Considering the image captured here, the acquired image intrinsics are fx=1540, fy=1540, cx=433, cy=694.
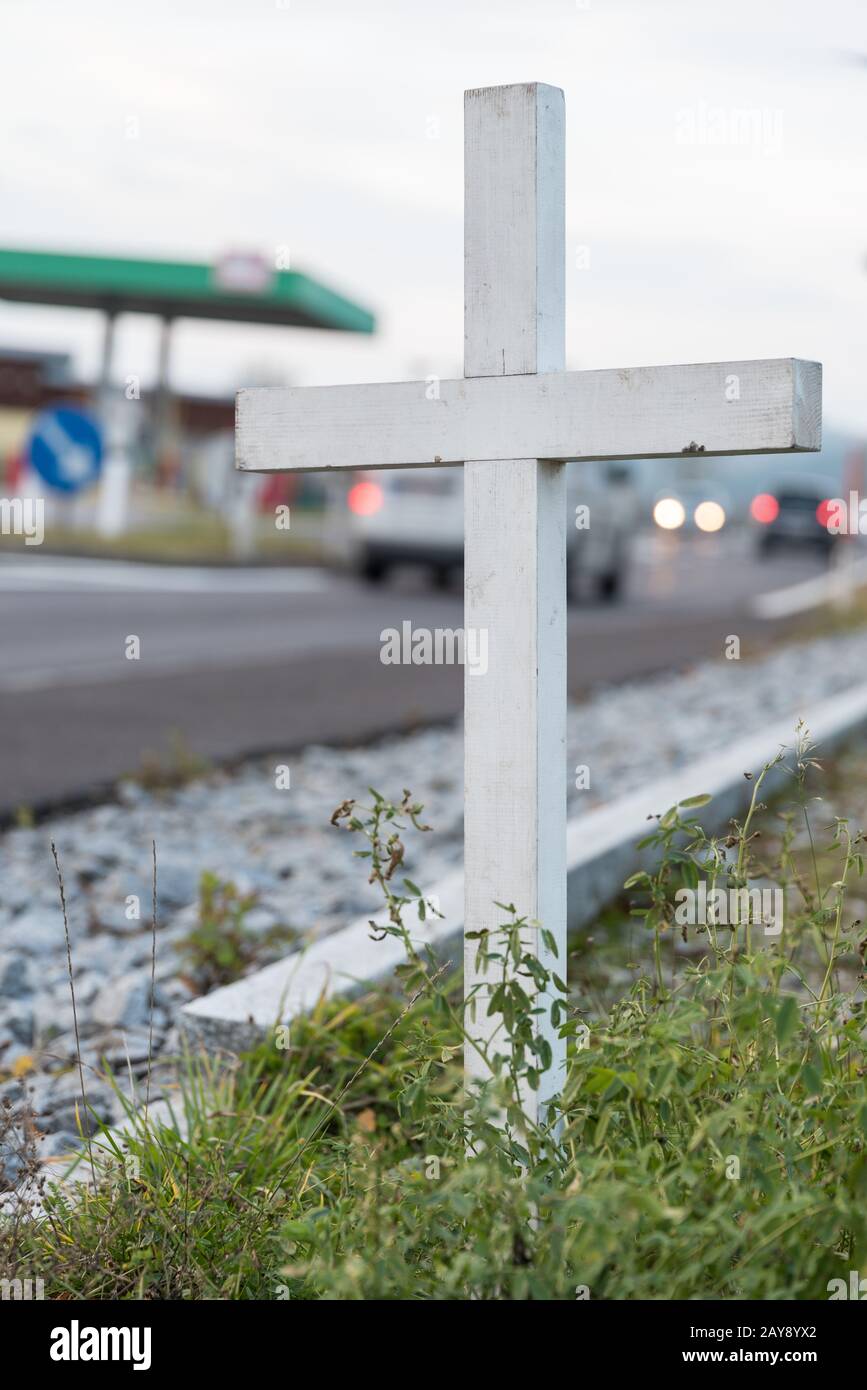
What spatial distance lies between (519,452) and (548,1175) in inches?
41.3

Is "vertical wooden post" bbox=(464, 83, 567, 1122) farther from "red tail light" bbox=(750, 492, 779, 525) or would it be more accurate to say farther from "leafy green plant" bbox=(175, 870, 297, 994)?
"red tail light" bbox=(750, 492, 779, 525)

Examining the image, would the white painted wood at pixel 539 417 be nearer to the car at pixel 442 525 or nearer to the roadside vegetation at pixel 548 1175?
the roadside vegetation at pixel 548 1175

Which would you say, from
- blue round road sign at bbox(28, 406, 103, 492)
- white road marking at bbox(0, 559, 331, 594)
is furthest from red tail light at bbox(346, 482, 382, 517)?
blue round road sign at bbox(28, 406, 103, 492)

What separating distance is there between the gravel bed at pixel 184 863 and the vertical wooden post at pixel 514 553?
82cm

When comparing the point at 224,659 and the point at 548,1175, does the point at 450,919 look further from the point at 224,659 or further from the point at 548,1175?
the point at 224,659

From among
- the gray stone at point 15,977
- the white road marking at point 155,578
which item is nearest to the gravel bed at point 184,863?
the gray stone at point 15,977

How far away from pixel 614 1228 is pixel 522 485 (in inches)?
44.1

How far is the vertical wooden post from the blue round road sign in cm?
1180

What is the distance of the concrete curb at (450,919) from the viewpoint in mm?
3223

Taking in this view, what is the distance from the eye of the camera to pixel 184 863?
5273 mm

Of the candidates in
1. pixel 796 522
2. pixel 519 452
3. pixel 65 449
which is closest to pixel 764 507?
pixel 796 522

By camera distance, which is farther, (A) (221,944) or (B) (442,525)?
(B) (442,525)
